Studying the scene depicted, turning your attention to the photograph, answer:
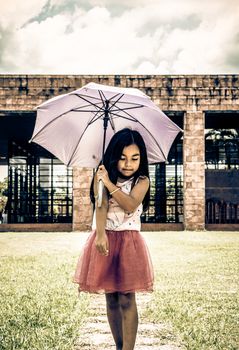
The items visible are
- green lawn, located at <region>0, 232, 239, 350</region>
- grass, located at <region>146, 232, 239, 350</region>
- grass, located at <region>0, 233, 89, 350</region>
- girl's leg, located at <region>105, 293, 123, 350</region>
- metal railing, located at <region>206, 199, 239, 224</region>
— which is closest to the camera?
girl's leg, located at <region>105, 293, 123, 350</region>

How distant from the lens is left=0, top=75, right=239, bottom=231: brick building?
22.2 metres

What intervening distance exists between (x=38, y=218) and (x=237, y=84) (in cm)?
1221

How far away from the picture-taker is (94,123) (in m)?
5.11

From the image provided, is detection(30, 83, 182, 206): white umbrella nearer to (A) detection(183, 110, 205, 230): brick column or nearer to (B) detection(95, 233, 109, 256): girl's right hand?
(B) detection(95, 233, 109, 256): girl's right hand

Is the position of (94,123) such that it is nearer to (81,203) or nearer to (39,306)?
(39,306)

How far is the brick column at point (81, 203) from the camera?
22078 millimetres

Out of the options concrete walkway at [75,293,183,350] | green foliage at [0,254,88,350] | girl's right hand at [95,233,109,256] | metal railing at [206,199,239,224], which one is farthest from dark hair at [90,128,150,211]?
metal railing at [206,199,239,224]

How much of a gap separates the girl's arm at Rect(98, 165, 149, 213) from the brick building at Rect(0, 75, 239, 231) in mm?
18130

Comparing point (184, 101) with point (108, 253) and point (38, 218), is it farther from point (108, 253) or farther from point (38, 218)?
point (108, 253)

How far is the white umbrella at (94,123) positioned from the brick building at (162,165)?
16.9m

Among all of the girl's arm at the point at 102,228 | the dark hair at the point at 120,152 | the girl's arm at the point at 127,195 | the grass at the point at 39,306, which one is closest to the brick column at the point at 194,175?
the grass at the point at 39,306

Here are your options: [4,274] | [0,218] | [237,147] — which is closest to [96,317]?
[4,274]

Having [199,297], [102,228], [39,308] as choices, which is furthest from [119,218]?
[199,297]

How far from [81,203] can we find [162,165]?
6.49 m
